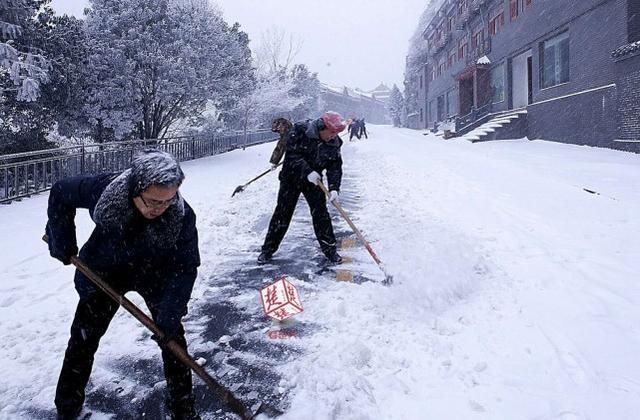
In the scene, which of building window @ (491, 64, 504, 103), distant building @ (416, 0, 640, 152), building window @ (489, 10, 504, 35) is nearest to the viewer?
distant building @ (416, 0, 640, 152)

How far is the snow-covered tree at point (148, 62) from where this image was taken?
14.3m

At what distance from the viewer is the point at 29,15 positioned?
11.2 meters

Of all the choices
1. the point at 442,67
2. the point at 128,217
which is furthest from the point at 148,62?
the point at 442,67

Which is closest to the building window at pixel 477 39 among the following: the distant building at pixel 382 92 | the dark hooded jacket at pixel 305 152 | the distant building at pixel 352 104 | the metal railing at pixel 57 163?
the metal railing at pixel 57 163

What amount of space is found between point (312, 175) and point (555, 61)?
1591 cm

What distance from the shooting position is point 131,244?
229 cm

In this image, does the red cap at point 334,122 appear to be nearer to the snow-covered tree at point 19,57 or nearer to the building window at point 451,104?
the snow-covered tree at point 19,57

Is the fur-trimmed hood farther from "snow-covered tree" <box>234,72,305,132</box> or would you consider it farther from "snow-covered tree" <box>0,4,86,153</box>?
"snow-covered tree" <box>234,72,305,132</box>

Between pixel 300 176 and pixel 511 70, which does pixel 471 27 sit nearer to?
pixel 511 70

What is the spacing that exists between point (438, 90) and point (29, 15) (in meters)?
32.8

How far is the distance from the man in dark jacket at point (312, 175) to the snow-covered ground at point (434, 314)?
422mm

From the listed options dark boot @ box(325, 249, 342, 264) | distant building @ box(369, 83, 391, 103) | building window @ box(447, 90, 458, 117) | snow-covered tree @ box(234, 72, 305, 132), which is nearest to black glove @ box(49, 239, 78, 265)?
dark boot @ box(325, 249, 342, 264)

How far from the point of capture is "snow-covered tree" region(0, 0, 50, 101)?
32.8 ft

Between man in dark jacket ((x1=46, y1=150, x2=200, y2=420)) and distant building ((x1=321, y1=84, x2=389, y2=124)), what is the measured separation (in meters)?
67.3
